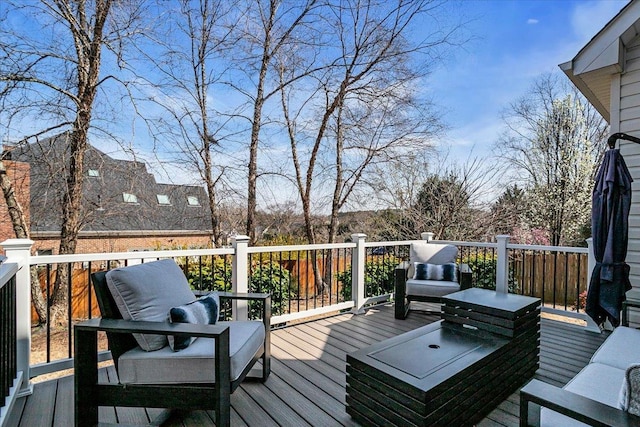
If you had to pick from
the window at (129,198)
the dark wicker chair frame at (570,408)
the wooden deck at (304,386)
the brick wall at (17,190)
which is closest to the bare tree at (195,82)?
the window at (129,198)

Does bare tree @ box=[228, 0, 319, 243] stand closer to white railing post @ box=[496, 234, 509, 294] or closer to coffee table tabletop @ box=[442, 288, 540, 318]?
white railing post @ box=[496, 234, 509, 294]

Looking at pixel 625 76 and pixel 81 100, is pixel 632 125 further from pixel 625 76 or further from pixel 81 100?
pixel 81 100

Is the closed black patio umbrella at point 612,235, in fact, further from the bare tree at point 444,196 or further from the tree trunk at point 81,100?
the tree trunk at point 81,100

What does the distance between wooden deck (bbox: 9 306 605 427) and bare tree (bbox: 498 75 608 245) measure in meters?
8.06

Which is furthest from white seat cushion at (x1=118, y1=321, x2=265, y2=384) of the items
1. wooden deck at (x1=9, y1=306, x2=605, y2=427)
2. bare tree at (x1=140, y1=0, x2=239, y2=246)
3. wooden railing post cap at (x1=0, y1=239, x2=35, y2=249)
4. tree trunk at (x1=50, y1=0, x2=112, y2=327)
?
bare tree at (x1=140, y1=0, x2=239, y2=246)

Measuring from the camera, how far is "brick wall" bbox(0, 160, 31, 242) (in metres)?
5.95

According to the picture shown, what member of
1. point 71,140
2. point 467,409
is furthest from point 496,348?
point 71,140

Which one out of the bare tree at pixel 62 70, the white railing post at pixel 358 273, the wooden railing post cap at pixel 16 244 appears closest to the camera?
the wooden railing post cap at pixel 16 244

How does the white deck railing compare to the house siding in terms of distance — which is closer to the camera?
the white deck railing

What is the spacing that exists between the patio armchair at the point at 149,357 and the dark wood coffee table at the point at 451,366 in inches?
31.2

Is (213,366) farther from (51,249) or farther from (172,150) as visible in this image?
(51,249)

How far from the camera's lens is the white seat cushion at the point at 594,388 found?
1.42 meters

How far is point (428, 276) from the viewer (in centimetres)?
452

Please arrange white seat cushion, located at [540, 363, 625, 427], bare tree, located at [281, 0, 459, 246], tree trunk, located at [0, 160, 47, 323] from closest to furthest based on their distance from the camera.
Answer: white seat cushion, located at [540, 363, 625, 427], tree trunk, located at [0, 160, 47, 323], bare tree, located at [281, 0, 459, 246]
